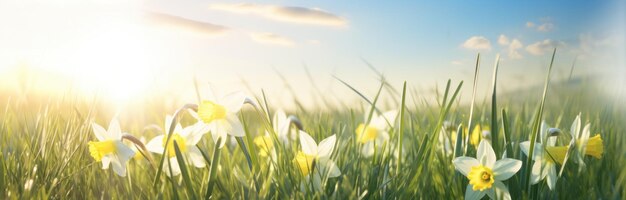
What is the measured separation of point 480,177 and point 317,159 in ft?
0.87

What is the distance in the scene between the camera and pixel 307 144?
3.50ft

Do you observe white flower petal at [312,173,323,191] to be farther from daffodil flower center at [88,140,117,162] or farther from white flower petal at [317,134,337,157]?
daffodil flower center at [88,140,117,162]

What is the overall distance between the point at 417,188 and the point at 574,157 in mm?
293

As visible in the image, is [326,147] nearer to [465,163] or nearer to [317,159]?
[317,159]

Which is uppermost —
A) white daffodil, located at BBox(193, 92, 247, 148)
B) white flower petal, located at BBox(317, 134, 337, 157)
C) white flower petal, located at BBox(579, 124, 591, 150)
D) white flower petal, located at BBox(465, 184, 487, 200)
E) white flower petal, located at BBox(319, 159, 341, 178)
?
white daffodil, located at BBox(193, 92, 247, 148)

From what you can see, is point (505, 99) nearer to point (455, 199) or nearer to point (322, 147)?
point (455, 199)

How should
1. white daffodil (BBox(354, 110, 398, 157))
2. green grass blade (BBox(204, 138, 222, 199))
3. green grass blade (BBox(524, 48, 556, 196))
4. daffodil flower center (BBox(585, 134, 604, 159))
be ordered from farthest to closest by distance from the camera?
white daffodil (BBox(354, 110, 398, 157)), daffodil flower center (BBox(585, 134, 604, 159)), green grass blade (BBox(524, 48, 556, 196)), green grass blade (BBox(204, 138, 222, 199))

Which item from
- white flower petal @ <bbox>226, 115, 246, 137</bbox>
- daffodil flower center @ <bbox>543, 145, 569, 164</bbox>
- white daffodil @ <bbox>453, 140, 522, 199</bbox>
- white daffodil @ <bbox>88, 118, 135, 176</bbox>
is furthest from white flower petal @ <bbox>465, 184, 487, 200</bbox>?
white daffodil @ <bbox>88, 118, 135, 176</bbox>

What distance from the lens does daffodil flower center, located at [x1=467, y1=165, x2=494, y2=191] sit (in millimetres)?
1013

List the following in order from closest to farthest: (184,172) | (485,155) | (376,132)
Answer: (184,172) → (485,155) → (376,132)

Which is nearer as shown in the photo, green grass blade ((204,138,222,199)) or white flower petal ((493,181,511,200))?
green grass blade ((204,138,222,199))

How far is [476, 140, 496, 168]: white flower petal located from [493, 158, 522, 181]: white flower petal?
0.01 m

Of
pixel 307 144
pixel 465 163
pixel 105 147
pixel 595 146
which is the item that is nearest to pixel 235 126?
pixel 307 144

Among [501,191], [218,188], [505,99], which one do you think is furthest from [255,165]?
[505,99]
